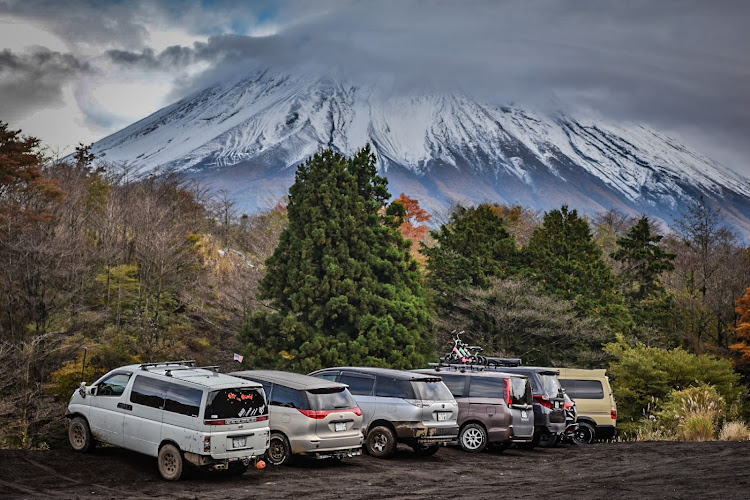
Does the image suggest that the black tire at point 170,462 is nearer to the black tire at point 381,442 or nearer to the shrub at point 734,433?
the black tire at point 381,442

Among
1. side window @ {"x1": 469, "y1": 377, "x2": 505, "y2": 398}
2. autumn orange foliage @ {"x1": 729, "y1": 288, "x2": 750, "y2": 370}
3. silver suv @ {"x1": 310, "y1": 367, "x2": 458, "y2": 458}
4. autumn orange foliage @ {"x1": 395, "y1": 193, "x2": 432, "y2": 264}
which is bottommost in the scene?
silver suv @ {"x1": 310, "y1": 367, "x2": 458, "y2": 458}

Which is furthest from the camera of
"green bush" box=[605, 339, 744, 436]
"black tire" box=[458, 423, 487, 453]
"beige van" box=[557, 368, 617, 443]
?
"green bush" box=[605, 339, 744, 436]

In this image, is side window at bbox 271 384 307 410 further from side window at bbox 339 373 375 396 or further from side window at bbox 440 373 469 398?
side window at bbox 440 373 469 398

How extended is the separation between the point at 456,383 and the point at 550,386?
237 centimetres

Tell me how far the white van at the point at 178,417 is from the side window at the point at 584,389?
33.6ft

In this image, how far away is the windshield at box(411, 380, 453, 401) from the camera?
15655 millimetres

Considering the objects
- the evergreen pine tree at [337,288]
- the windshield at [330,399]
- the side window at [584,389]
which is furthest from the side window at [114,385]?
the evergreen pine tree at [337,288]

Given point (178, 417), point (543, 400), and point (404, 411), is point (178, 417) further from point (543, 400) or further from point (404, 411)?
point (543, 400)

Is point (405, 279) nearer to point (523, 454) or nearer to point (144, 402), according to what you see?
point (523, 454)

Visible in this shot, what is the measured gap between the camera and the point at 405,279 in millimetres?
33875

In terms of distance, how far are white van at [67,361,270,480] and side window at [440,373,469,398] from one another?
559 centimetres

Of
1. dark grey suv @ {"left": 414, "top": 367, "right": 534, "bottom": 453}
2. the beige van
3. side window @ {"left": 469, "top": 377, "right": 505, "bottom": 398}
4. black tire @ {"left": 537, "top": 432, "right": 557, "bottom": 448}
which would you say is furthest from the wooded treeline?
side window @ {"left": 469, "top": 377, "right": 505, "bottom": 398}

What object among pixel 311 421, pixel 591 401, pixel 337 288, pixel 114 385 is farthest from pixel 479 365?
pixel 337 288

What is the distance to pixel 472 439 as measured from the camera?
1731cm
